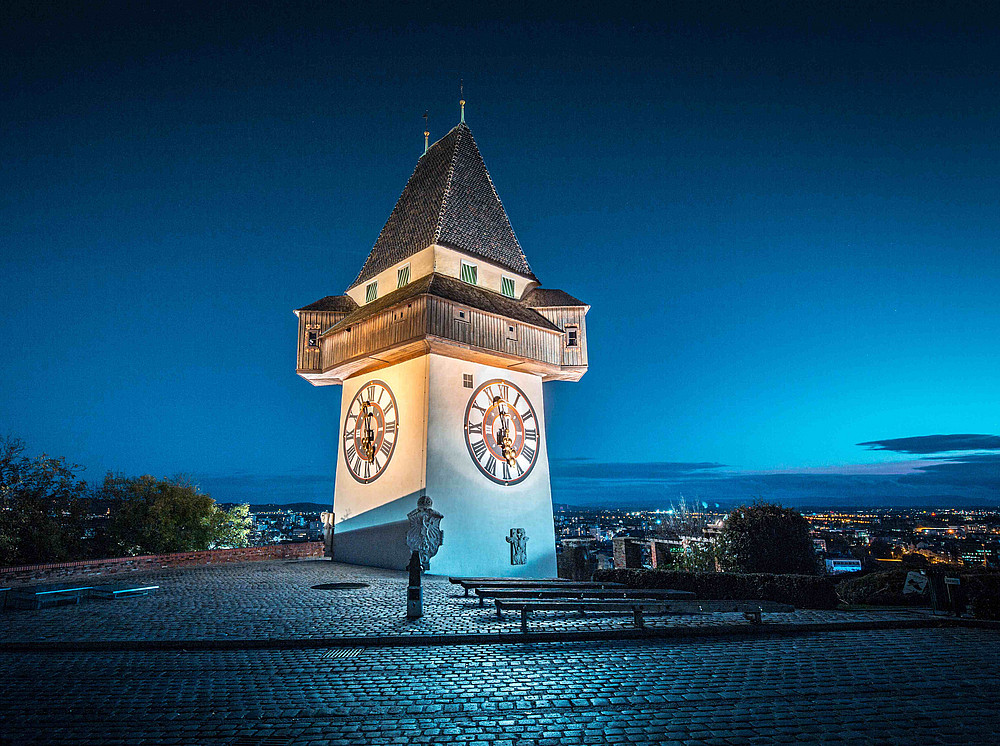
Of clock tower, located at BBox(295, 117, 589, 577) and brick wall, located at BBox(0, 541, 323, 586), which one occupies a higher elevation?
clock tower, located at BBox(295, 117, 589, 577)

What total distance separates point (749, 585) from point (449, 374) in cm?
966

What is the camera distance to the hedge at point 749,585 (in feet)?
34.0

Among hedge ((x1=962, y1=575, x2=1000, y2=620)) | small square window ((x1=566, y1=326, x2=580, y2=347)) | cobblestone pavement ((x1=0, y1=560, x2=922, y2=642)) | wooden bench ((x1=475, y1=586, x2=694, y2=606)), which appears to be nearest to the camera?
cobblestone pavement ((x1=0, y1=560, x2=922, y2=642))

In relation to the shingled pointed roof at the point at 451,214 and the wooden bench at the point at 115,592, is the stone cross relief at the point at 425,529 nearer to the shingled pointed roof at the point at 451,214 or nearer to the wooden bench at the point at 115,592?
the wooden bench at the point at 115,592

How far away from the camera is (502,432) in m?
17.8

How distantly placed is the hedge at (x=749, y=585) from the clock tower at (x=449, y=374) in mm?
5182

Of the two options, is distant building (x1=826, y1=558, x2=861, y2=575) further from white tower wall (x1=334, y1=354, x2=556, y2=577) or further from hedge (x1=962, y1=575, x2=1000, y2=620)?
white tower wall (x1=334, y1=354, x2=556, y2=577)

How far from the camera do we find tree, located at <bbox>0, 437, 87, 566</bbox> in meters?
15.4

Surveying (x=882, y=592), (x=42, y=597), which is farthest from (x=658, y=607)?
(x=42, y=597)

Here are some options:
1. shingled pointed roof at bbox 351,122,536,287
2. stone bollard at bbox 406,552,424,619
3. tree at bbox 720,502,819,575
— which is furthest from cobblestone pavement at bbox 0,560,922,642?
shingled pointed roof at bbox 351,122,536,287

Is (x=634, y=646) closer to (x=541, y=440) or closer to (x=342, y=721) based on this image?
(x=342, y=721)

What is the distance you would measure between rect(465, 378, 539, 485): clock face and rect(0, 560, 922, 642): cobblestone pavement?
4981 mm

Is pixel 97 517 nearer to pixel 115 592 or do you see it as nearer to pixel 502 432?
pixel 115 592

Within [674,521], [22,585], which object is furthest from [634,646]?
[674,521]
